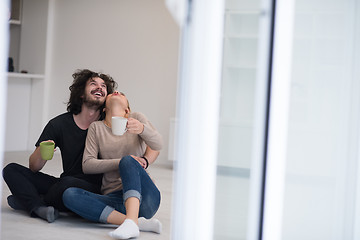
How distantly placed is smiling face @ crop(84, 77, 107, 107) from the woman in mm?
94

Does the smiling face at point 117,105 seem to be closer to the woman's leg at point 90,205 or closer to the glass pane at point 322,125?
the woman's leg at point 90,205

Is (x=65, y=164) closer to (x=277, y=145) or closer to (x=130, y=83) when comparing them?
(x=277, y=145)

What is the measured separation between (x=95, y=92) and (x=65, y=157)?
363mm

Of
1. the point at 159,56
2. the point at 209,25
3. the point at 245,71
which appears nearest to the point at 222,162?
the point at 245,71

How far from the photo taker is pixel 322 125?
164 cm

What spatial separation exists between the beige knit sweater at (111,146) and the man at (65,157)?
0.12 m

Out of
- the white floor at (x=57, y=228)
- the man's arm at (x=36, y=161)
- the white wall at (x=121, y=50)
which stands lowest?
the white floor at (x=57, y=228)

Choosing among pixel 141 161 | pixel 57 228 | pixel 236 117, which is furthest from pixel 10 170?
pixel 236 117

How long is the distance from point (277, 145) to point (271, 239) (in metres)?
0.27

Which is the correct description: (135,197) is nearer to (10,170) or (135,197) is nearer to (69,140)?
(69,140)

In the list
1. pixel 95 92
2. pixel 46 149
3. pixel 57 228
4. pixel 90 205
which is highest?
pixel 95 92

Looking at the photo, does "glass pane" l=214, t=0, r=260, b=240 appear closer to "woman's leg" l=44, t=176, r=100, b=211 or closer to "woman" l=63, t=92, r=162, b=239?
"woman" l=63, t=92, r=162, b=239

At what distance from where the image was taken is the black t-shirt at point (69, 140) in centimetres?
261

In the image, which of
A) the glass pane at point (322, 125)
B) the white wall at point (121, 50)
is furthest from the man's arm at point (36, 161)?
the white wall at point (121, 50)
